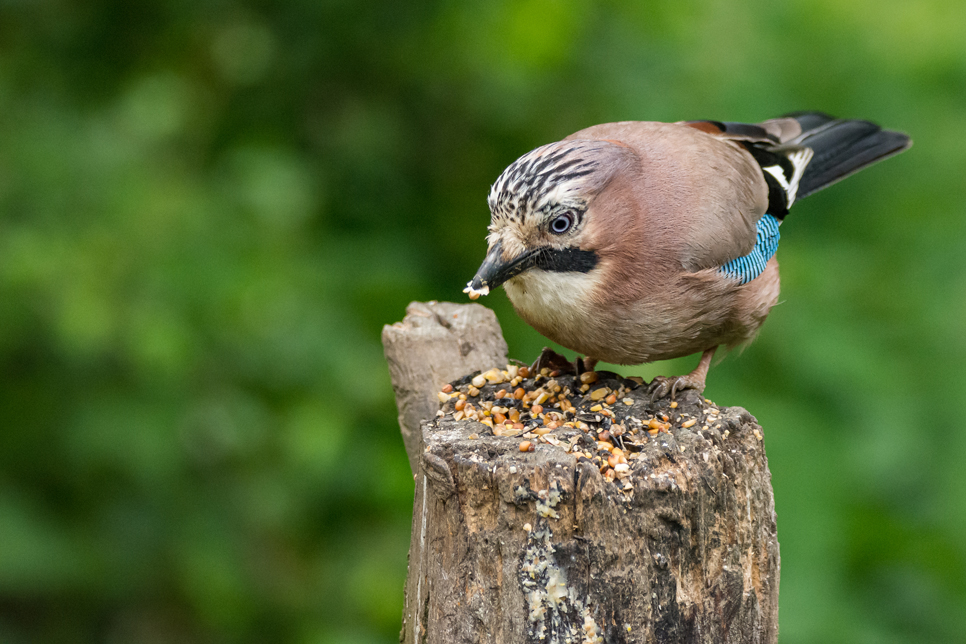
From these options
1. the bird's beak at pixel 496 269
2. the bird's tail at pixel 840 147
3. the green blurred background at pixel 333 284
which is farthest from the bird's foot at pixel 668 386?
the bird's tail at pixel 840 147

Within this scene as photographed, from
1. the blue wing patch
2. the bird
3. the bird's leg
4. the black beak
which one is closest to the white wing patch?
the blue wing patch

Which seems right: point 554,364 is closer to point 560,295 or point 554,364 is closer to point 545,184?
point 560,295

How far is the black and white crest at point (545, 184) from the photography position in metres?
2.73

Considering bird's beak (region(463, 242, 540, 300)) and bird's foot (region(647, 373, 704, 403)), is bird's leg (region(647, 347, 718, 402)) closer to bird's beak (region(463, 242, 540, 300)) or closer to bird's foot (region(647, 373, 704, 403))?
bird's foot (region(647, 373, 704, 403))

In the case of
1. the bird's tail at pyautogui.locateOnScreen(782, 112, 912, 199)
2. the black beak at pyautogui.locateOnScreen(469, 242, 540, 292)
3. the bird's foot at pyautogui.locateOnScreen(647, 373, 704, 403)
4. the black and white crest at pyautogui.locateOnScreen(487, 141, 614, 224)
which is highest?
the bird's tail at pyautogui.locateOnScreen(782, 112, 912, 199)

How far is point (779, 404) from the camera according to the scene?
4059 millimetres

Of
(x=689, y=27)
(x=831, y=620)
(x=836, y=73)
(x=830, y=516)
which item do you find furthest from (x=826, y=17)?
(x=831, y=620)

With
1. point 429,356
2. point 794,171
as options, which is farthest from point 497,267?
point 794,171

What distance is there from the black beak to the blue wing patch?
0.72 m

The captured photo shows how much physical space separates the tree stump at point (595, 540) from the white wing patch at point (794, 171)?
1671mm

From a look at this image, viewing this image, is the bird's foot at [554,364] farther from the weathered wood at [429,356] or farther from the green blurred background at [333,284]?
the green blurred background at [333,284]

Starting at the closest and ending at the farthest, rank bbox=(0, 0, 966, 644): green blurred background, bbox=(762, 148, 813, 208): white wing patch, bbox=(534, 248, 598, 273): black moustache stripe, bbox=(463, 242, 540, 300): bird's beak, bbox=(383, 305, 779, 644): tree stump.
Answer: bbox=(383, 305, 779, 644): tree stump
bbox=(463, 242, 540, 300): bird's beak
bbox=(534, 248, 598, 273): black moustache stripe
bbox=(762, 148, 813, 208): white wing patch
bbox=(0, 0, 966, 644): green blurred background

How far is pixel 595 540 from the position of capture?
6.90 ft

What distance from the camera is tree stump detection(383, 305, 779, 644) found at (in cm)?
209
